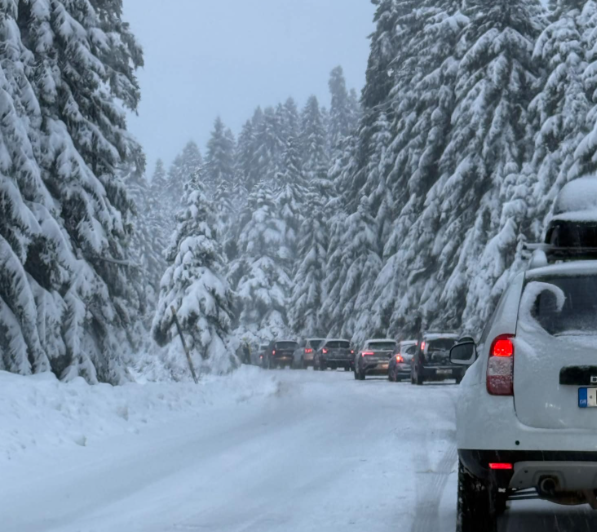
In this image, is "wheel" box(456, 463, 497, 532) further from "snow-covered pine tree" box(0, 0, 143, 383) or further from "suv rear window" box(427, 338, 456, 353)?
"suv rear window" box(427, 338, 456, 353)

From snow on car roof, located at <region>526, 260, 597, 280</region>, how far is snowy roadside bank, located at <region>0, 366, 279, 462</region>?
679cm

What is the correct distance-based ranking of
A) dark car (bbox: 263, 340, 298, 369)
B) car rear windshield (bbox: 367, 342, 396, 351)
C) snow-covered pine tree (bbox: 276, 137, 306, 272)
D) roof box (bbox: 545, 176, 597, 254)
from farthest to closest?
snow-covered pine tree (bbox: 276, 137, 306, 272)
dark car (bbox: 263, 340, 298, 369)
car rear windshield (bbox: 367, 342, 396, 351)
roof box (bbox: 545, 176, 597, 254)

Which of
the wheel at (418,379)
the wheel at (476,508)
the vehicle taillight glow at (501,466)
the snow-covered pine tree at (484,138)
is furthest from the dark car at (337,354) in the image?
the vehicle taillight glow at (501,466)

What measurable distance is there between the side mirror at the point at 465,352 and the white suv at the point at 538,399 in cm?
114

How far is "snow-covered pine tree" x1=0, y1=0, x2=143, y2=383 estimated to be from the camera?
21.0 m

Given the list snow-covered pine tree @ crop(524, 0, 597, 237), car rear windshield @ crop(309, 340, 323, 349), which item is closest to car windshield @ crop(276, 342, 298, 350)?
car rear windshield @ crop(309, 340, 323, 349)

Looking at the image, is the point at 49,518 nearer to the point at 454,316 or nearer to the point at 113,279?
the point at 113,279

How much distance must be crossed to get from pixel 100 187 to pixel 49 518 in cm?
1605

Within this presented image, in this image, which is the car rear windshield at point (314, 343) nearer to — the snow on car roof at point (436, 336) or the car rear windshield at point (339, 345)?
the car rear windshield at point (339, 345)

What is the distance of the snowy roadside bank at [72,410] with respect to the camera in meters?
13.5

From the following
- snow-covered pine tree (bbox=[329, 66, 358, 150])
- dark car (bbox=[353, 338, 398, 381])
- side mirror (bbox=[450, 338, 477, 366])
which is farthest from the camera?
snow-covered pine tree (bbox=[329, 66, 358, 150])

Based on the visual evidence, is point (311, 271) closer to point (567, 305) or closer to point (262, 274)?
point (262, 274)

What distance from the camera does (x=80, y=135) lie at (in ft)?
81.8

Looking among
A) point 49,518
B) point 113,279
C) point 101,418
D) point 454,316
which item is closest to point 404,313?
point 454,316
